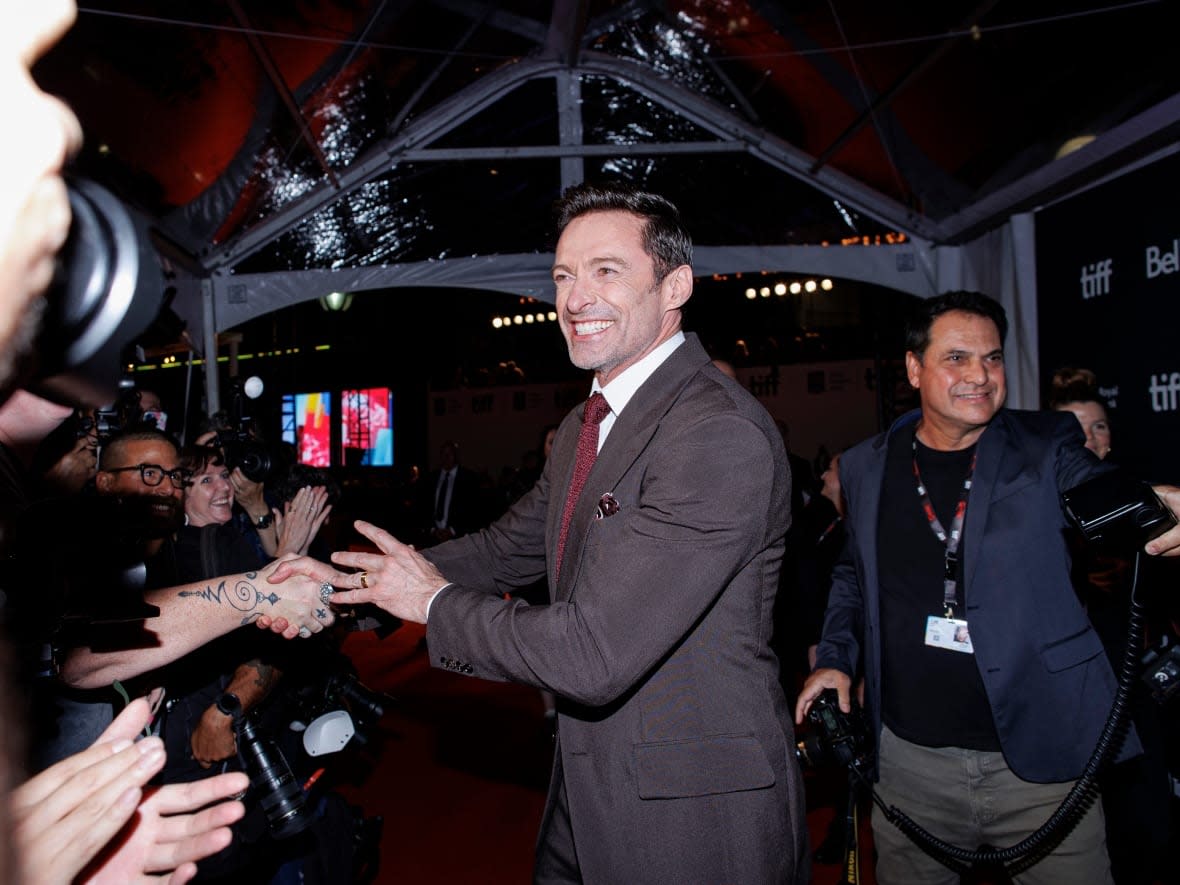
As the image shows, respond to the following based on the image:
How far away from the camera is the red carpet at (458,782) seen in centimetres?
390

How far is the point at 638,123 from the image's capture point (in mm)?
6281

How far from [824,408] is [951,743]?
42.2 ft

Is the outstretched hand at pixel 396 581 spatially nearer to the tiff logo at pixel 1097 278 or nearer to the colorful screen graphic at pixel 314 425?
the tiff logo at pixel 1097 278

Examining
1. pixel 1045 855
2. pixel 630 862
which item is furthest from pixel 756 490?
pixel 1045 855

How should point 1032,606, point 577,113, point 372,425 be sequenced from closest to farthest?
point 1032,606 < point 577,113 < point 372,425

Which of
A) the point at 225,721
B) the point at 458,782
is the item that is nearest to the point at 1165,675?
the point at 225,721

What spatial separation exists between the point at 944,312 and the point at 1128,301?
215 cm

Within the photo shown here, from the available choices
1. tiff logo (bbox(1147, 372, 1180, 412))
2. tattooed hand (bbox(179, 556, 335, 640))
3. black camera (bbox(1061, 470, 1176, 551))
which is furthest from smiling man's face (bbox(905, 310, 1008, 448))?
tattooed hand (bbox(179, 556, 335, 640))

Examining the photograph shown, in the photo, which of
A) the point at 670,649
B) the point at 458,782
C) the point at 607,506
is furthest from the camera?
the point at 458,782

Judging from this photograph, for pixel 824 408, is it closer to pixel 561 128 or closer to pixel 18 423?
pixel 561 128

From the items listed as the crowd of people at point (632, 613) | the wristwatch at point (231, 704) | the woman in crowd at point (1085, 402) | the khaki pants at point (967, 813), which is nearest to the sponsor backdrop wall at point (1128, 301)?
the woman in crowd at point (1085, 402)

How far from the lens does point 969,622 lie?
2.41 meters

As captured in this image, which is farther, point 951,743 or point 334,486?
point 334,486

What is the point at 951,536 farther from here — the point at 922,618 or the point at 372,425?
the point at 372,425
